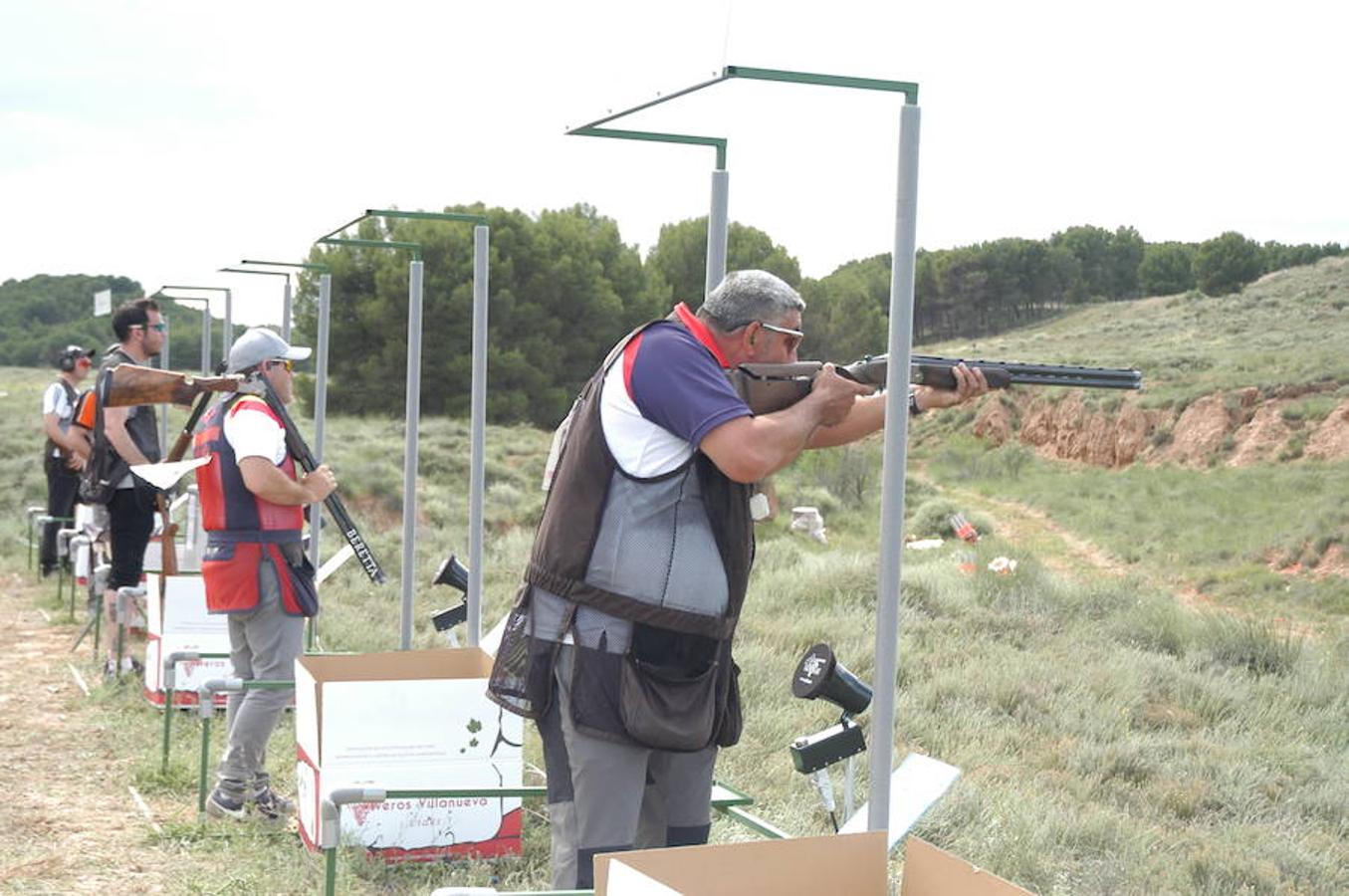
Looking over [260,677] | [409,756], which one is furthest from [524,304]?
[409,756]

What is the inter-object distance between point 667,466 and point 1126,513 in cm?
2531

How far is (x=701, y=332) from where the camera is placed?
3320 mm

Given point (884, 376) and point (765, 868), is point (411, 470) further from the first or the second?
point (765, 868)

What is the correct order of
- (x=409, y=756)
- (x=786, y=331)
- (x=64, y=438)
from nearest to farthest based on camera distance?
(x=786, y=331)
(x=409, y=756)
(x=64, y=438)

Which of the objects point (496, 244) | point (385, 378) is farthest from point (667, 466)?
point (385, 378)

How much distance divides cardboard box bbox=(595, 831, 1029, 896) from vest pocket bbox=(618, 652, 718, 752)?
0.58 metres

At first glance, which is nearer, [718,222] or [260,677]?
[718,222]

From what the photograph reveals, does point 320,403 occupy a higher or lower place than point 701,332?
lower

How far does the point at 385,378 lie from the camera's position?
2831 centimetres

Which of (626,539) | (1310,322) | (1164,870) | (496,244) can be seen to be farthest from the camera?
(1310,322)

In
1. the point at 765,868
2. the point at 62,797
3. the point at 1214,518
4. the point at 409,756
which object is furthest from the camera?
the point at 1214,518

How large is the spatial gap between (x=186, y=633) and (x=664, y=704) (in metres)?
4.44

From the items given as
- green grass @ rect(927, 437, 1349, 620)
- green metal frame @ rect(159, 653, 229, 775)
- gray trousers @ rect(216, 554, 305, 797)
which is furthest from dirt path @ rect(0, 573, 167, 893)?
green grass @ rect(927, 437, 1349, 620)

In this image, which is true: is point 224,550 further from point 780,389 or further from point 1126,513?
point 1126,513
